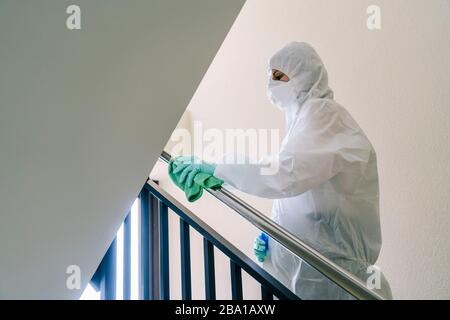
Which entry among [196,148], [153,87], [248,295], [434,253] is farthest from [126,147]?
[196,148]

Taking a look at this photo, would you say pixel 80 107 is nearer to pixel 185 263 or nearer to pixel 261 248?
pixel 185 263

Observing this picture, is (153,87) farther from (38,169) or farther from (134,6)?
(38,169)

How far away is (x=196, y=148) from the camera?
12.8ft

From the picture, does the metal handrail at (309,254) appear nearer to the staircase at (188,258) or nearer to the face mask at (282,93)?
the staircase at (188,258)

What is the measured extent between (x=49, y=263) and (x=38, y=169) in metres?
0.32

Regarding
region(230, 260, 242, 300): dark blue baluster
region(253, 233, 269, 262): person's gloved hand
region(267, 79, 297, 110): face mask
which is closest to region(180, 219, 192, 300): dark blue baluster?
region(230, 260, 242, 300): dark blue baluster

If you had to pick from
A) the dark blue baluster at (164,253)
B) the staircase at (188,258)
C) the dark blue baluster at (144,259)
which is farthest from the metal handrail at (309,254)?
the dark blue baluster at (144,259)

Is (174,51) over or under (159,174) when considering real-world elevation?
over

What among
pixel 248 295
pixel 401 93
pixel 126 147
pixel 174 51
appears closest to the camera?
pixel 174 51

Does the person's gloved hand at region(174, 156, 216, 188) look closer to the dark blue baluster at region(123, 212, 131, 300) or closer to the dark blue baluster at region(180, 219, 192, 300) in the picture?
the dark blue baluster at region(180, 219, 192, 300)

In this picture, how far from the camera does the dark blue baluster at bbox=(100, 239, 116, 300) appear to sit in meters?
1.23

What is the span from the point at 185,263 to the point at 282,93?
77 centimetres

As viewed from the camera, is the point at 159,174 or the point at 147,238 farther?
the point at 159,174

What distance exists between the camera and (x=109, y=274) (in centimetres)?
125
